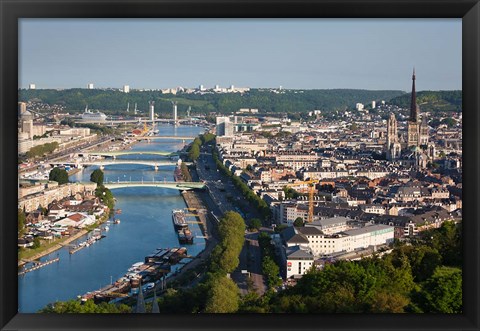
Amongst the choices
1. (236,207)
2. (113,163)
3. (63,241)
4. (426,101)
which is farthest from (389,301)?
(426,101)

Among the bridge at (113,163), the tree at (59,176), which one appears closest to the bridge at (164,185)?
the tree at (59,176)

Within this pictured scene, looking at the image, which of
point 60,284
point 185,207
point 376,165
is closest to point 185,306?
point 60,284

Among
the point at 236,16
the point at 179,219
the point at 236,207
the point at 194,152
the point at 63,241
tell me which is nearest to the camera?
the point at 236,16

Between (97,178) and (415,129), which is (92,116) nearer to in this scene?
(97,178)

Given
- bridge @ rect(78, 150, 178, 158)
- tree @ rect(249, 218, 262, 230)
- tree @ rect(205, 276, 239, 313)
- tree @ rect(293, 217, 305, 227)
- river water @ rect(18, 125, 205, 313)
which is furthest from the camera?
bridge @ rect(78, 150, 178, 158)

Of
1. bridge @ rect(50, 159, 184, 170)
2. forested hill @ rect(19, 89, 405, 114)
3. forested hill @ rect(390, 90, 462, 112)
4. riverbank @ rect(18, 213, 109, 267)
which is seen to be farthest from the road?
forested hill @ rect(390, 90, 462, 112)

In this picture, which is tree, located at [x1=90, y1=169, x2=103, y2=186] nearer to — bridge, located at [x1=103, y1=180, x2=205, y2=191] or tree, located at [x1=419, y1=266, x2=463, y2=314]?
bridge, located at [x1=103, y1=180, x2=205, y2=191]

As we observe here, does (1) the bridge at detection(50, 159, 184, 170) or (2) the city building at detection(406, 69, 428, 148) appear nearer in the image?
(1) the bridge at detection(50, 159, 184, 170)
